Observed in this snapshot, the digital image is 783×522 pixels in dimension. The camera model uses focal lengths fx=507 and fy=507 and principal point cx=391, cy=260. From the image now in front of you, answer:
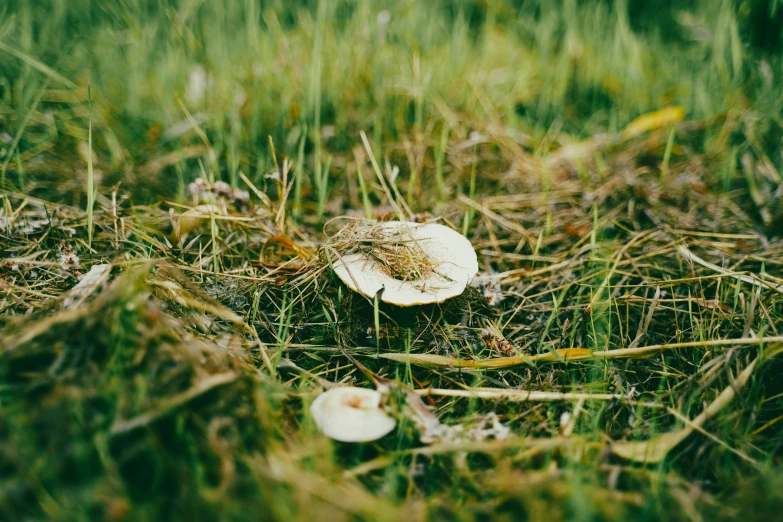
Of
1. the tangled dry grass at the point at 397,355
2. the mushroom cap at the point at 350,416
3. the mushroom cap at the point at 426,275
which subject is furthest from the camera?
the mushroom cap at the point at 426,275

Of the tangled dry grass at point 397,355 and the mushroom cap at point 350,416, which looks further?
the mushroom cap at point 350,416

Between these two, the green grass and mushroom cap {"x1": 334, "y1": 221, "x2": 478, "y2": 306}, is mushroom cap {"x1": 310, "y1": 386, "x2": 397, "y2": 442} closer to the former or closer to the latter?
the green grass

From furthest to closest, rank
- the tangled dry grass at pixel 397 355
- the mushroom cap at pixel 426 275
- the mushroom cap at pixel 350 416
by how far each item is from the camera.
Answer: the mushroom cap at pixel 426 275
the mushroom cap at pixel 350 416
the tangled dry grass at pixel 397 355

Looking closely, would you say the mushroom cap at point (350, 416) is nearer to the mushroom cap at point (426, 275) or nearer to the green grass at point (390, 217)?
the green grass at point (390, 217)

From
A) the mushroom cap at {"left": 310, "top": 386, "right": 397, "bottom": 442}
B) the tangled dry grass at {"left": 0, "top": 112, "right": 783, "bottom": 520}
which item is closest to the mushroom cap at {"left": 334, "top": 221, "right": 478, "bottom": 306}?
the tangled dry grass at {"left": 0, "top": 112, "right": 783, "bottom": 520}

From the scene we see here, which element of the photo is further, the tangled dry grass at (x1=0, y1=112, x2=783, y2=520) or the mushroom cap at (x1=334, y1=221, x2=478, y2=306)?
the mushroom cap at (x1=334, y1=221, x2=478, y2=306)

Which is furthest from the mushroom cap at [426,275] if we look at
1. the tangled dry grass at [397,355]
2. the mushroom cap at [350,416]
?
the mushroom cap at [350,416]

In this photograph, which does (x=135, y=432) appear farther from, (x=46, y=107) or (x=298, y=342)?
(x=46, y=107)
